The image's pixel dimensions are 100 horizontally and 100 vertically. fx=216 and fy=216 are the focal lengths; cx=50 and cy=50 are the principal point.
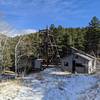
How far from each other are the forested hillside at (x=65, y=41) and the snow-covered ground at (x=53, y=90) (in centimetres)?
2259

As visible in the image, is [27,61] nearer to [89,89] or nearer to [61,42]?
[61,42]

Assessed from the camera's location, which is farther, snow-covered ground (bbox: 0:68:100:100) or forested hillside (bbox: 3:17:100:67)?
forested hillside (bbox: 3:17:100:67)

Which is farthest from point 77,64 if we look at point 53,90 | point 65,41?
point 53,90

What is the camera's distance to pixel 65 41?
5175 cm

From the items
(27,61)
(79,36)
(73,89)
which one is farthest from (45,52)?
(73,89)

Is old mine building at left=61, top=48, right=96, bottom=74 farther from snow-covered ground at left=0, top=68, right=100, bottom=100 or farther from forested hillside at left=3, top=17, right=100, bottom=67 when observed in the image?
snow-covered ground at left=0, top=68, right=100, bottom=100

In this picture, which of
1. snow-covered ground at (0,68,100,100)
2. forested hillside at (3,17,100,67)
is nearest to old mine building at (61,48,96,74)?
forested hillside at (3,17,100,67)

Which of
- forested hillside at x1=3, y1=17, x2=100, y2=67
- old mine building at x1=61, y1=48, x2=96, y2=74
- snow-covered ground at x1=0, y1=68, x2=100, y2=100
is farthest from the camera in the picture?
forested hillside at x1=3, y1=17, x2=100, y2=67

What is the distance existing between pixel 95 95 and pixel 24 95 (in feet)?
19.3


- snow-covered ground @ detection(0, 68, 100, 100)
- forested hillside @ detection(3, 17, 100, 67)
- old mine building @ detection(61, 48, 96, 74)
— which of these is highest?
forested hillside @ detection(3, 17, 100, 67)

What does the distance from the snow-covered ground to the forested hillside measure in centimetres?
2259

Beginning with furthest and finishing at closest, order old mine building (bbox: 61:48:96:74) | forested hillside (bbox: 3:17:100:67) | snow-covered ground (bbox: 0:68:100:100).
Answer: forested hillside (bbox: 3:17:100:67)
old mine building (bbox: 61:48:96:74)
snow-covered ground (bbox: 0:68:100:100)

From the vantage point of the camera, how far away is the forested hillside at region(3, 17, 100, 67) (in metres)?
45.6

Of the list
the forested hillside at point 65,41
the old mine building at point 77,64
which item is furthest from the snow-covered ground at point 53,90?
the forested hillside at point 65,41
